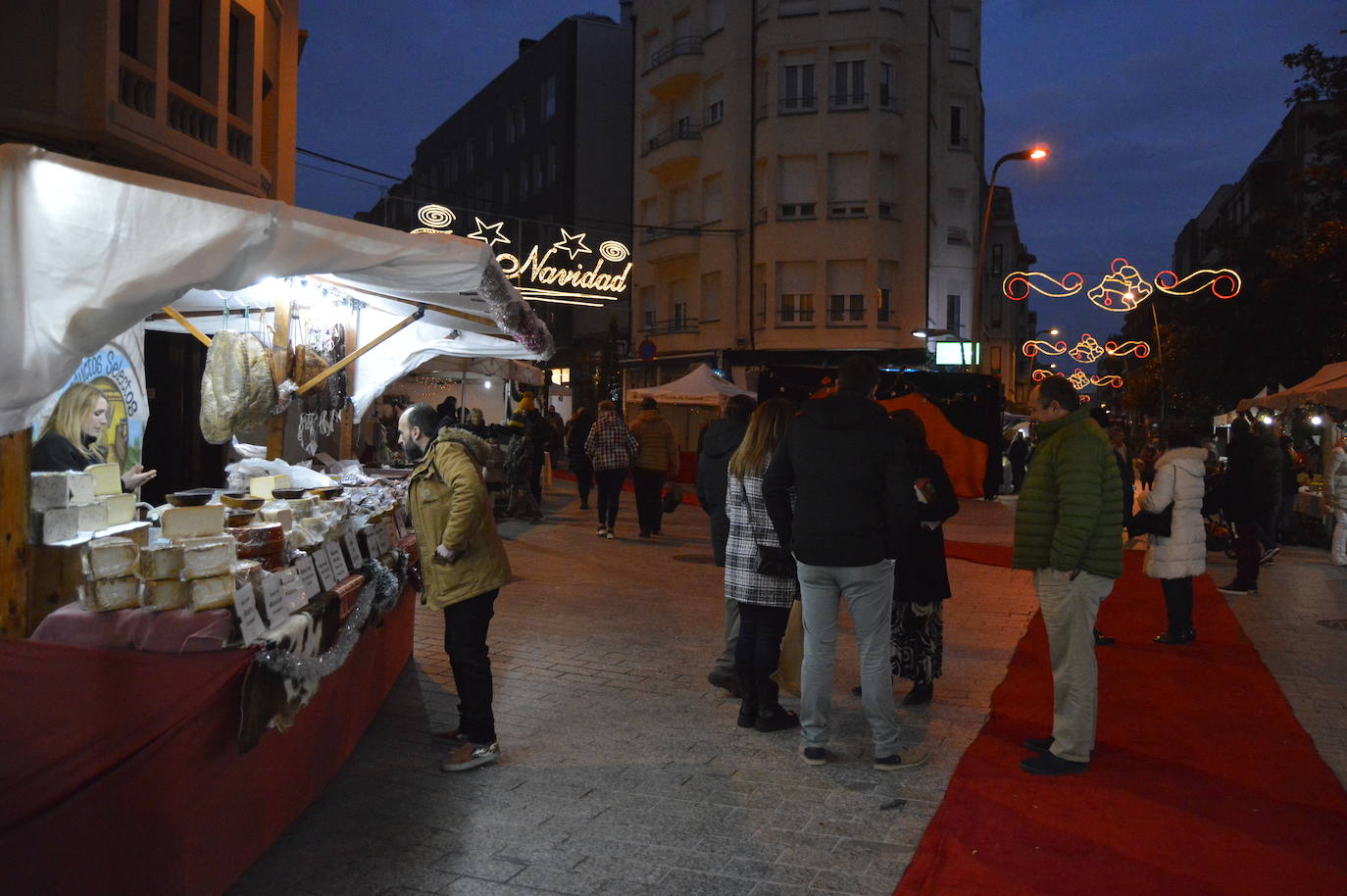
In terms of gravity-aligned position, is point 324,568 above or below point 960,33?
below

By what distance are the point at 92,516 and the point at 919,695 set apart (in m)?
4.48

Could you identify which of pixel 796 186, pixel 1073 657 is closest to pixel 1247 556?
pixel 1073 657

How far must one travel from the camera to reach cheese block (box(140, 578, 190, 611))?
3.52m

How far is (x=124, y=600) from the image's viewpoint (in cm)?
353

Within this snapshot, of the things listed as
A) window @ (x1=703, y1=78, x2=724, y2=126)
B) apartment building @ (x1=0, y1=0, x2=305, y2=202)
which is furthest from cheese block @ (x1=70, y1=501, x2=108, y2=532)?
window @ (x1=703, y1=78, x2=724, y2=126)

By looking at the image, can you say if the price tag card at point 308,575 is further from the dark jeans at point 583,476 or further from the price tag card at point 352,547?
the dark jeans at point 583,476

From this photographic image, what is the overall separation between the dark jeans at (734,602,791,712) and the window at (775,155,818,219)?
88.2 feet

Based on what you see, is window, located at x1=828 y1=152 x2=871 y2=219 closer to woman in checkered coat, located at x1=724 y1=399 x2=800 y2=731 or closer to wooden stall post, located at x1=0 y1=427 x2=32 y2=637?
woman in checkered coat, located at x1=724 y1=399 x2=800 y2=731

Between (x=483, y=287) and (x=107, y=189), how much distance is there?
2.14 m

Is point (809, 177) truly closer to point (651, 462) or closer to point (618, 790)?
point (651, 462)

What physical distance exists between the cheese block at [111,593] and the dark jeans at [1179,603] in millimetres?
7159

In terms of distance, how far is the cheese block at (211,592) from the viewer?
11.6ft

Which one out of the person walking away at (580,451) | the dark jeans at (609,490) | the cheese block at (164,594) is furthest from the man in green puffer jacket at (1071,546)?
the person walking away at (580,451)

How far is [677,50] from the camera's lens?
33.7 metres
